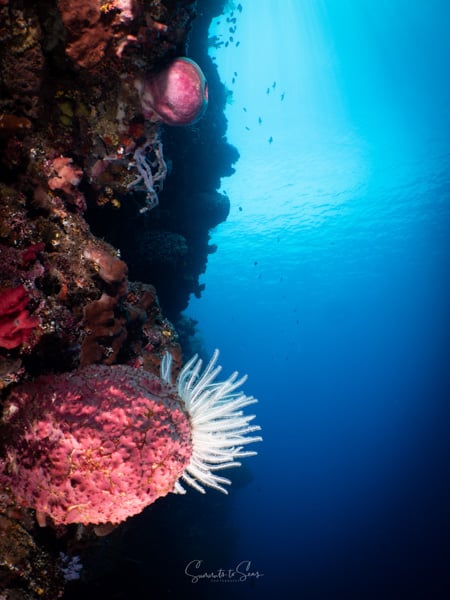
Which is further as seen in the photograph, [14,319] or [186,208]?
[186,208]

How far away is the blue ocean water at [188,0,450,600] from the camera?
27594 millimetres

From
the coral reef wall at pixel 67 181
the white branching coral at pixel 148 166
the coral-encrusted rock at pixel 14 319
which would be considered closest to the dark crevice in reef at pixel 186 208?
the white branching coral at pixel 148 166

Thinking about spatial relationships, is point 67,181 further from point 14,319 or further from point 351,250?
point 351,250

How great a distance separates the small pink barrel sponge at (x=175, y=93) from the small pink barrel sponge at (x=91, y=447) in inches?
111

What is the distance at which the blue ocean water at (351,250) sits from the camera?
90.5 feet

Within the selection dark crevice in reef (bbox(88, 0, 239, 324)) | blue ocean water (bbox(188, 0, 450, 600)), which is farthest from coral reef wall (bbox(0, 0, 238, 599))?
blue ocean water (bbox(188, 0, 450, 600))

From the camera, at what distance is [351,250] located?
49.0 metres

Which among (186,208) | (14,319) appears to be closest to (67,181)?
(14,319)

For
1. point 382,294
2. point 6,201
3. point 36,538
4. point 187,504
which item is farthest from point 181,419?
point 382,294

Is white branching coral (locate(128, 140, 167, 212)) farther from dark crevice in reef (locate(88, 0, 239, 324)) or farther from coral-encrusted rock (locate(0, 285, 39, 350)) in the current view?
coral-encrusted rock (locate(0, 285, 39, 350))

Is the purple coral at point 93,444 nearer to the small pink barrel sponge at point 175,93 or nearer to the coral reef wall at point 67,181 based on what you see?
the coral reef wall at point 67,181

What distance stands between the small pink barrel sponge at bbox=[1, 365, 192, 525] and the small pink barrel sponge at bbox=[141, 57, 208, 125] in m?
2.81

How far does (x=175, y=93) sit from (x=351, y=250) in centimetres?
4959

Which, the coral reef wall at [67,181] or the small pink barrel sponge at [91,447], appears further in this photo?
the coral reef wall at [67,181]
